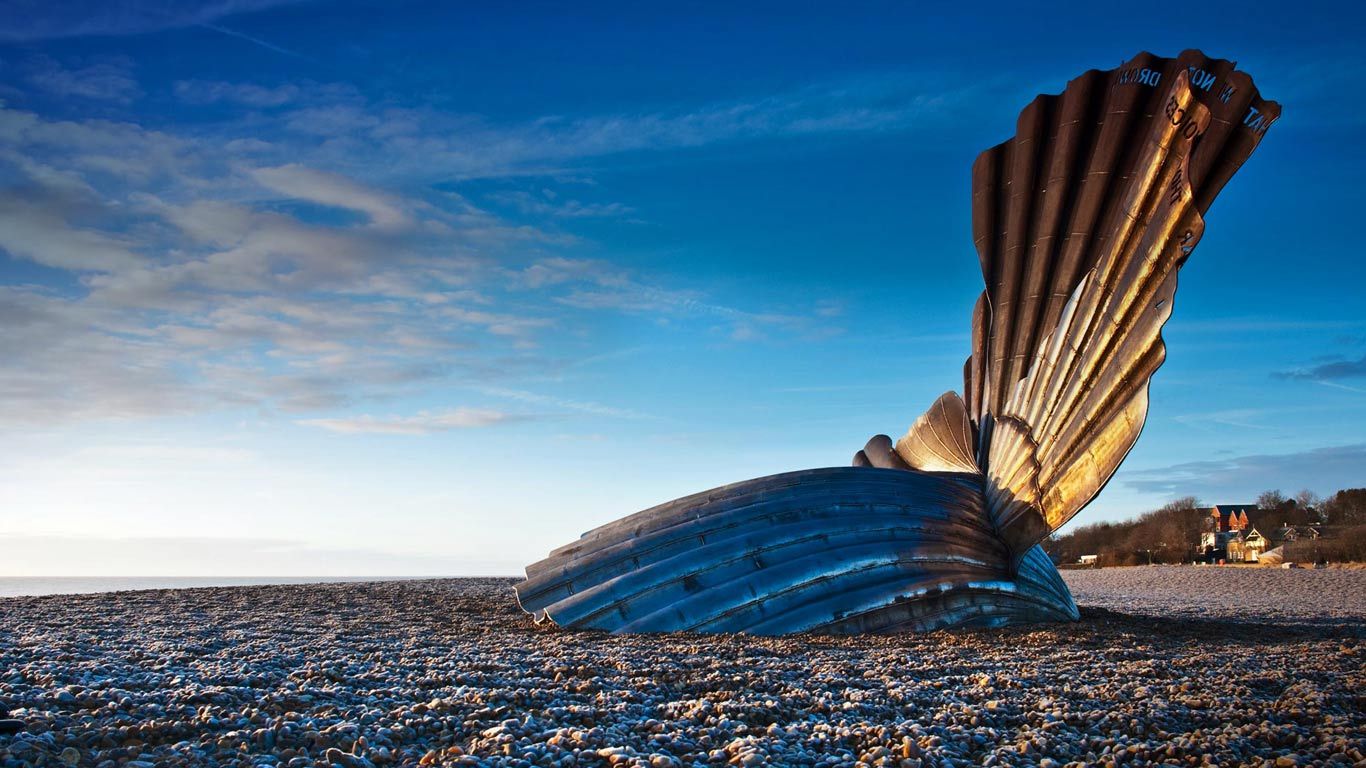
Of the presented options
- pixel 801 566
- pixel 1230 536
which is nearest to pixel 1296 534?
pixel 1230 536

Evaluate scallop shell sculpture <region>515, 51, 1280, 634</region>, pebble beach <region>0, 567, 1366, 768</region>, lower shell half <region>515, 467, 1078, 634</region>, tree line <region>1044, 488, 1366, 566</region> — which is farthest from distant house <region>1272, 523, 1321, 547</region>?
pebble beach <region>0, 567, 1366, 768</region>

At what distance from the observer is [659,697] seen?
21.1ft

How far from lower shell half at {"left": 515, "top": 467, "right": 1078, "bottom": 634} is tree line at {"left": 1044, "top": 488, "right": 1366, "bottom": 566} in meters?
34.0

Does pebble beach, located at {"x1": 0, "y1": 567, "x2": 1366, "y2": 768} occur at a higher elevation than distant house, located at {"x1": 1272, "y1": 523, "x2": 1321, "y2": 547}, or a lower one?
lower

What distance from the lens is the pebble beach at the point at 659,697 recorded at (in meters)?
5.11

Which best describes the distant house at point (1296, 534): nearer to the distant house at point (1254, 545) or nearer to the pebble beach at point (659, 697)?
the distant house at point (1254, 545)

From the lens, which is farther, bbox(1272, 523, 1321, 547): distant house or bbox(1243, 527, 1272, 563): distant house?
bbox(1243, 527, 1272, 563): distant house

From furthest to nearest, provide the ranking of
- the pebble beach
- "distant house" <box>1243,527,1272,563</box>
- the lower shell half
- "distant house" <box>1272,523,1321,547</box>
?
1. "distant house" <box>1243,527,1272,563</box>
2. "distant house" <box>1272,523,1321,547</box>
3. the lower shell half
4. the pebble beach

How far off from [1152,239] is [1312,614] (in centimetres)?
990

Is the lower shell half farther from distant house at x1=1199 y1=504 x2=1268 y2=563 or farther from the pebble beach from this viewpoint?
distant house at x1=1199 y1=504 x2=1268 y2=563

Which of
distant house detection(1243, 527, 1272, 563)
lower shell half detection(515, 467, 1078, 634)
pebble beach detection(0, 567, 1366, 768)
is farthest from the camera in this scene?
distant house detection(1243, 527, 1272, 563)

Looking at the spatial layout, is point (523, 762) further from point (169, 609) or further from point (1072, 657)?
point (169, 609)

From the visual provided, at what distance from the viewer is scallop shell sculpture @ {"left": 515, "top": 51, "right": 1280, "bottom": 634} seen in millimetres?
10680

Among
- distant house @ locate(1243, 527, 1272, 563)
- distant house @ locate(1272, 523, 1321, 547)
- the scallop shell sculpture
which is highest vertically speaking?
the scallop shell sculpture
